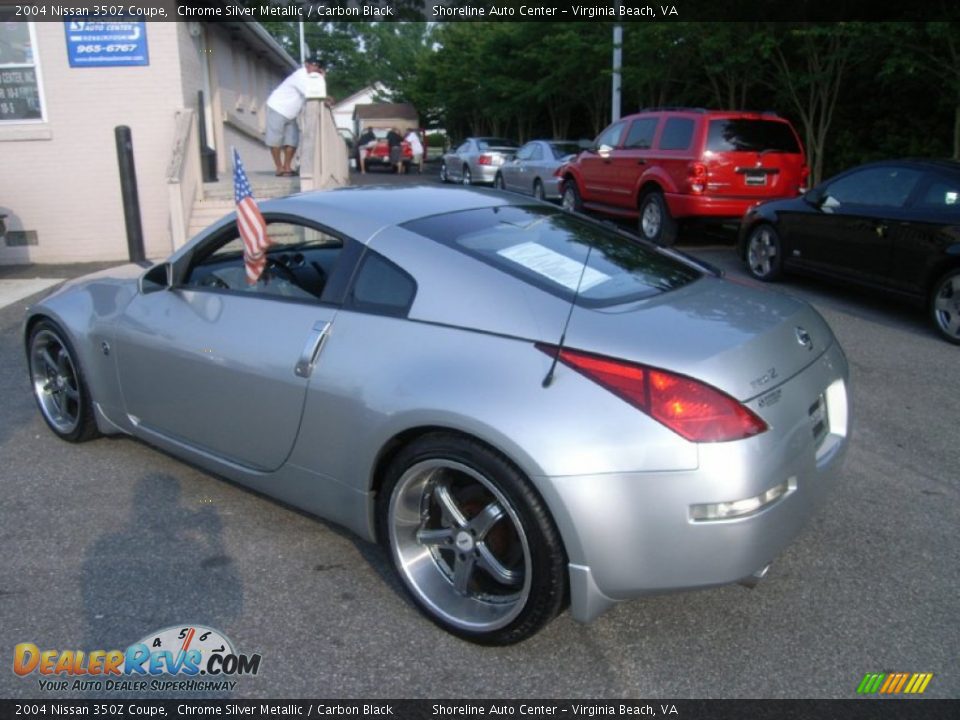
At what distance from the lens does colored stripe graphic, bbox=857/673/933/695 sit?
2625 mm

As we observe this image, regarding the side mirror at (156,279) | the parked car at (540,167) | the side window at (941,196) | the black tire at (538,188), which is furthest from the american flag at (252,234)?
the black tire at (538,188)

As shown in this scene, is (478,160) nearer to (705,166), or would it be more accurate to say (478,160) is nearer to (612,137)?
(612,137)

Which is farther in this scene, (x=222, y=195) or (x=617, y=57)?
(x=617, y=57)

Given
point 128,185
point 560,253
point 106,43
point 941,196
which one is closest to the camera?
point 560,253

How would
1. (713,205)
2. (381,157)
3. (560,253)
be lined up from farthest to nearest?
(381,157) < (713,205) < (560,253)

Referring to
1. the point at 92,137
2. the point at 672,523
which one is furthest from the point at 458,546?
the point at 92,137

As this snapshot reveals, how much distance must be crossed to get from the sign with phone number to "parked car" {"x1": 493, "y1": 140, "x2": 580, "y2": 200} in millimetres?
7763

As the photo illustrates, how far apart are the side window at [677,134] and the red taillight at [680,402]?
9044 millimetres

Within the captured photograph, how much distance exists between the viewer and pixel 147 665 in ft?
9.23

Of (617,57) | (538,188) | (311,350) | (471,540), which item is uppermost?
(617,57)

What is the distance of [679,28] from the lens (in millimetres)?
14008

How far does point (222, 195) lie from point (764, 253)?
7745 mm
